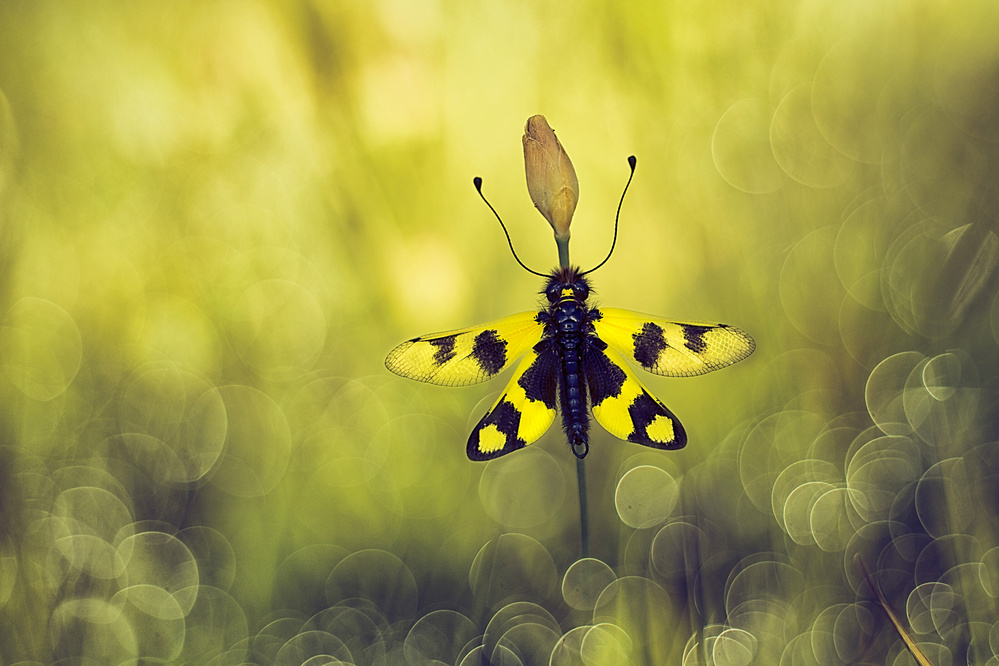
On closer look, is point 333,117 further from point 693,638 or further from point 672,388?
point 693,638

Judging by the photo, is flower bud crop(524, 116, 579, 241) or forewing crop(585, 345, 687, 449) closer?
flower bud crop(524, 116, 579, 241)

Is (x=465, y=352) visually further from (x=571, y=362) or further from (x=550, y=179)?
(x=550, y=179)

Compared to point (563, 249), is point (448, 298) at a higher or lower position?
higher

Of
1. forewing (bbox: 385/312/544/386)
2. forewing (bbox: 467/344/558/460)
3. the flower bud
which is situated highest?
the flower bud

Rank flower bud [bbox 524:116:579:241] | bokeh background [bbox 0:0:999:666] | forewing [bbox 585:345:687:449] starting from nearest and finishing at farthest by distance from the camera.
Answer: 1. flower bud [bbox 524:116:579:241]
2. forewing [bbox 585:345:687:449]
3. bokeh background [bbox 0:0:999:666]

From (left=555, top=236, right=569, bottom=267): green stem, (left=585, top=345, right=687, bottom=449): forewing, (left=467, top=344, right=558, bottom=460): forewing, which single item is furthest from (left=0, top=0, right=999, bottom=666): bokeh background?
(left=555, top=236, right=569, bottom=267): green stem

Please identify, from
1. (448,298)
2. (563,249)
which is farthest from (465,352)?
(448,298)

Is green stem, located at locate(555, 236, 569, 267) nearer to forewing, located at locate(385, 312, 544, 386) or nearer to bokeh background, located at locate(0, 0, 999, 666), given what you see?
forewing, located at locate(385, 312, 544, 386)
